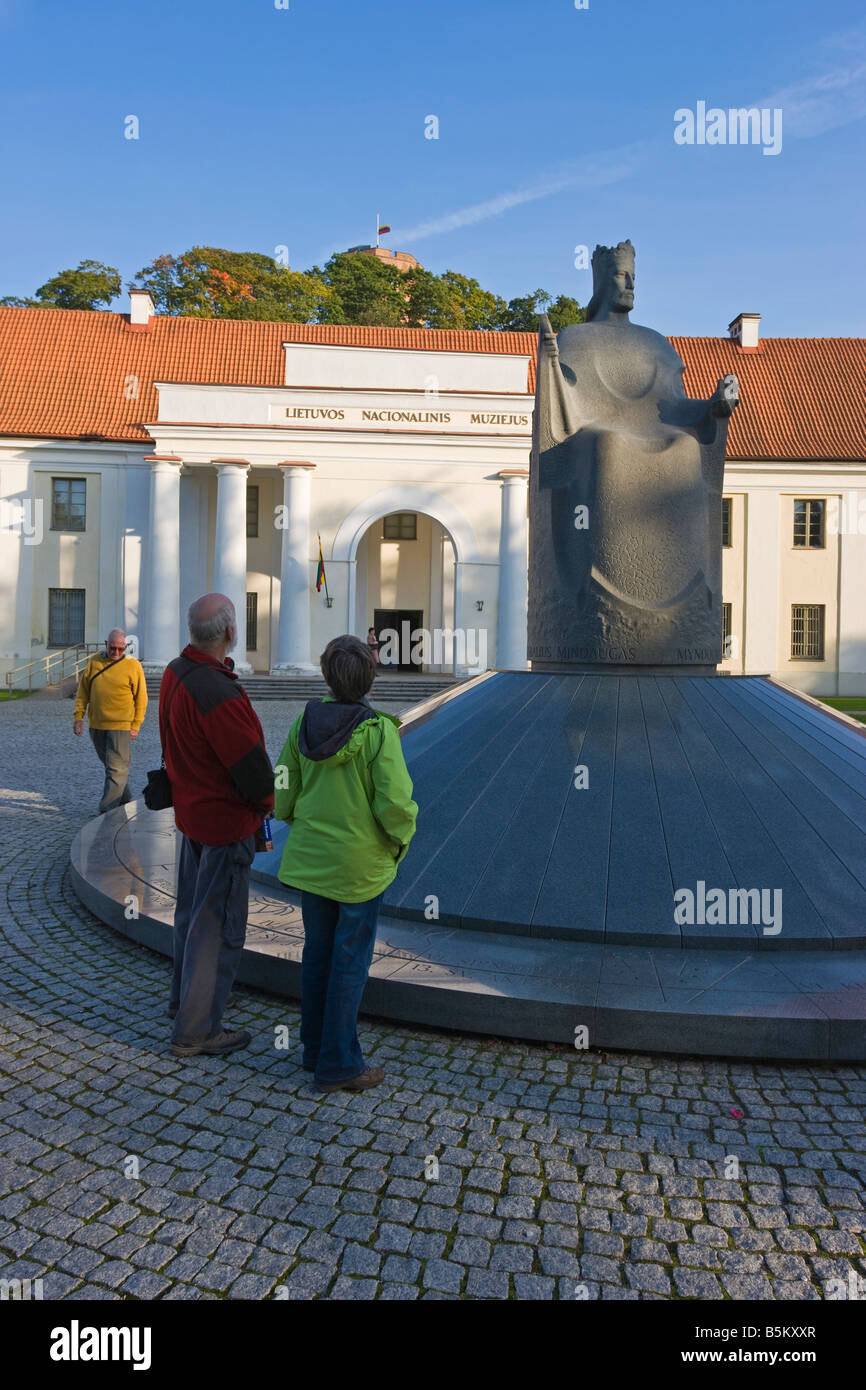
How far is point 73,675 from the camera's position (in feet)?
94.0

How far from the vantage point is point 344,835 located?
3490 millimetres

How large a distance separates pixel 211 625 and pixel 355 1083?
1883mm

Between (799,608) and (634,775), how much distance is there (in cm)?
3038

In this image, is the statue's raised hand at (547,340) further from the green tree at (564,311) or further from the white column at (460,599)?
the green tree at (564,311)

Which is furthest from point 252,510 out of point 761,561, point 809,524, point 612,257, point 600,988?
point 600,988

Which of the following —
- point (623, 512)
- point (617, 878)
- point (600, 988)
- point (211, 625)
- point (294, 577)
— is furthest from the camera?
point (294, 577)

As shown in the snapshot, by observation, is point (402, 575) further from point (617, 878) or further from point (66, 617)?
point (617, 878)

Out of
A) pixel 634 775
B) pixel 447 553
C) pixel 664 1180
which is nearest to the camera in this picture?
pixel 664 1180

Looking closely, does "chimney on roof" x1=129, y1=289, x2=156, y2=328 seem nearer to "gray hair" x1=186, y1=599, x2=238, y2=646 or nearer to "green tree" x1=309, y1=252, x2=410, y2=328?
"green tree" x1=309, y1=252, x2=410, y2=328

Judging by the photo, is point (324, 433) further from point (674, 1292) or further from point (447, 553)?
point (674, 1292)

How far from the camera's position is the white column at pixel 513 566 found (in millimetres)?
29594

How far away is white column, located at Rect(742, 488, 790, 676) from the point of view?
33.1 m

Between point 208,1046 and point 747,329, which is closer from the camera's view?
point 208,1046
